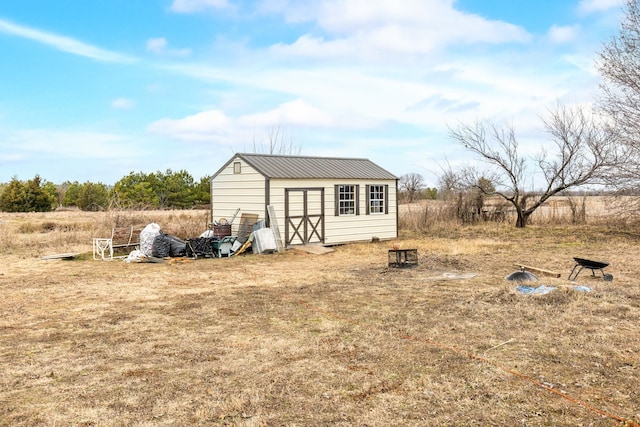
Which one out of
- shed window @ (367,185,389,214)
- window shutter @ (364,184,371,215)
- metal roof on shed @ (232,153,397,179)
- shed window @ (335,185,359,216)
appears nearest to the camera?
metal roof on shed @ (232,153,397,179)

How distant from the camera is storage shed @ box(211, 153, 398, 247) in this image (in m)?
15.0

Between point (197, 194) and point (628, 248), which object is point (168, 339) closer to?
point (628, 248)

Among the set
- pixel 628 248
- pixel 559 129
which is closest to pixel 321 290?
pixel 628 248

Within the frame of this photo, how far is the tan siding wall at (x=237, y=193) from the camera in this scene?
1499 centimetres

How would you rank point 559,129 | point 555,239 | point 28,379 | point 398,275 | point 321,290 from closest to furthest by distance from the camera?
point 28,379 → point 321,290 → point 398,275 → point 555,239 → point 559,129

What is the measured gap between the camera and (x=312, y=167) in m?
16.5

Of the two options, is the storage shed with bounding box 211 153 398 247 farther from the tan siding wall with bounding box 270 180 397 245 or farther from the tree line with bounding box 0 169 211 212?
the tree line with bounding box 0 169 211 212

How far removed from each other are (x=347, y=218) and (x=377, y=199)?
1.70m

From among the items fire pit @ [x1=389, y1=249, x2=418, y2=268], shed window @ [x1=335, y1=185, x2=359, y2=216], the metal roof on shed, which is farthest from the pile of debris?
fire pit @ [x1=389, y1=249, x2=418, y2=268]

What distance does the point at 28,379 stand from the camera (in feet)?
14.7

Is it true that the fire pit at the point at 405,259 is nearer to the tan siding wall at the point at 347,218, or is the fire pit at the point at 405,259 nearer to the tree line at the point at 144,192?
the tan siding wall at the point at 347,218

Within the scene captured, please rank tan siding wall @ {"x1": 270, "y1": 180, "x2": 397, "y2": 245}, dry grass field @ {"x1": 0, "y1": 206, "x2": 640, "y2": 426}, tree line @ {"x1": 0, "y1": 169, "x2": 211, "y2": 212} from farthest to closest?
tree line @ {"x1": 0, "y1": 169, "x2": 211, "y2": 212}, tan siding wall @ {"x1": 270, "y1": 180, "x2": 397, "y2": 245}, dry grass field @ {"x1": 0, "y1": 206, "x2": 640, "y2": 426}

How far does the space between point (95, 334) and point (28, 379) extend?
1506 mm

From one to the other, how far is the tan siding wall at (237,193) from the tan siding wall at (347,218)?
50cm
